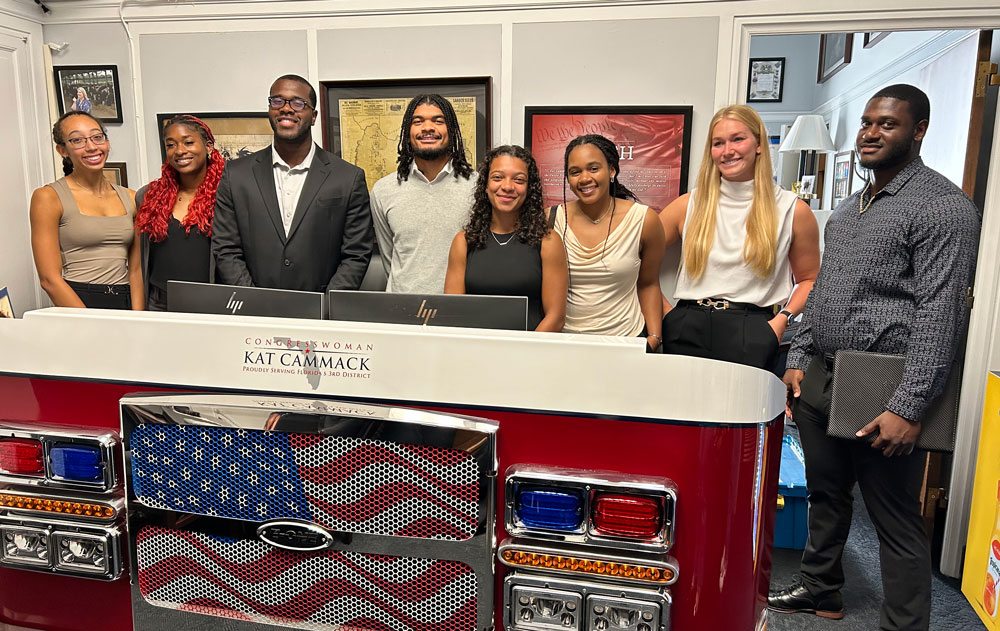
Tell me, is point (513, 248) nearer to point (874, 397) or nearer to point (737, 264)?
point (737, 264)

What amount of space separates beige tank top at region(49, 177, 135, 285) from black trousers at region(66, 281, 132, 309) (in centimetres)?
2

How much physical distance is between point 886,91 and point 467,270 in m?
1.50

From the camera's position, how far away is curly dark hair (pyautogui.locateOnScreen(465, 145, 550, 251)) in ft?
7.95

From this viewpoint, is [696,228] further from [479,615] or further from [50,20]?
[50,20]

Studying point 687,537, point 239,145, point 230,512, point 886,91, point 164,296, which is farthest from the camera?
point 239,145

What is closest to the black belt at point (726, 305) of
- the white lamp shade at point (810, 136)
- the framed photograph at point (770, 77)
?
the white lamp shade at point (810, 136)

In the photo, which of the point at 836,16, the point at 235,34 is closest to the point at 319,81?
the point at 235,34

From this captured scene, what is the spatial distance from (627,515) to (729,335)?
5.11 ft

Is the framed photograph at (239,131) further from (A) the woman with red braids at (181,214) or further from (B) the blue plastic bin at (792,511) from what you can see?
(B) the blue plastic bin at (792,511)

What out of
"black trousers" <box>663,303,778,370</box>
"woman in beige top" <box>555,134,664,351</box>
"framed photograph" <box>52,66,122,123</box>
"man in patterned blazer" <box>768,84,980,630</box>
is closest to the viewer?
"man in patterned blazer" <box>768,84,980,630</box>

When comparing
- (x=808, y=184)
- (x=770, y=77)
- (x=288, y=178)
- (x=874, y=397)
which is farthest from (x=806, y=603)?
(x=770, y=77)

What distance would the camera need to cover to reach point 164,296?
9.47ft

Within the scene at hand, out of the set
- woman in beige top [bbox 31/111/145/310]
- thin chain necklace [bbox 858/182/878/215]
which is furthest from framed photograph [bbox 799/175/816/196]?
woman in beige top [bbox 31/111/145/310]

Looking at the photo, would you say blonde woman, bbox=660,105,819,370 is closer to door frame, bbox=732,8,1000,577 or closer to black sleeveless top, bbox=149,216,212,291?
door frame, bbox=732,8,1000,577
